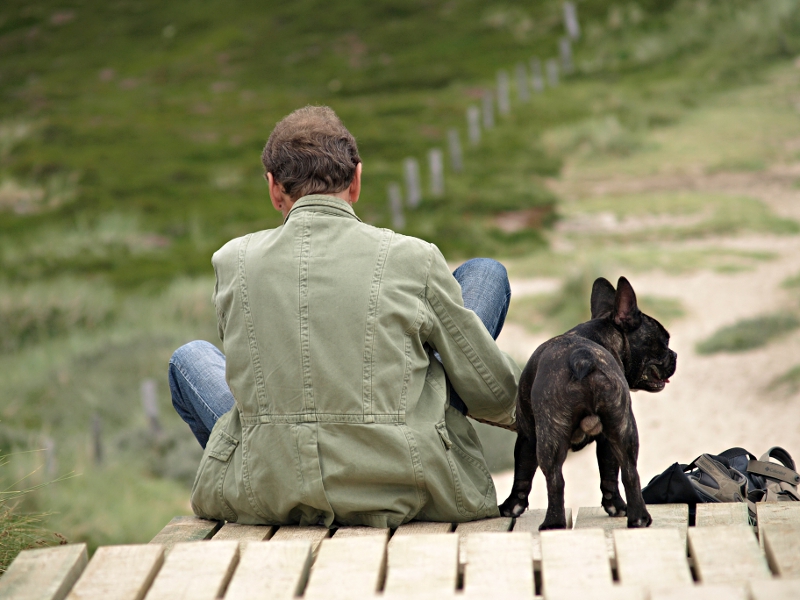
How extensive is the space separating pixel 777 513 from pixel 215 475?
169 centimetres

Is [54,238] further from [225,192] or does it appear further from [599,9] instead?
[599,9]

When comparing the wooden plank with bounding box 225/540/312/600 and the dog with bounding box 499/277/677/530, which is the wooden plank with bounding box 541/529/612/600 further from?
the wooden plank with bounding box 225/540/312/600

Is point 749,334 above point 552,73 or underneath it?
underneath

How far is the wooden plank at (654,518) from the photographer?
2.88m

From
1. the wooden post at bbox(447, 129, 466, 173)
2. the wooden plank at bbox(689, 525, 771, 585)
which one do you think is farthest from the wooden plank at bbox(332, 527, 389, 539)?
the wooden post at bbox(447, 129, 466, 173)

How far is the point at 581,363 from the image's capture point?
2.64m

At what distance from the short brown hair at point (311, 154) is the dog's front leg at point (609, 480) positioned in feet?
3.73

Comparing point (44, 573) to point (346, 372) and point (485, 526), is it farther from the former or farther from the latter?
point (485, 526)

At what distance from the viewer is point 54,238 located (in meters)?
16.2

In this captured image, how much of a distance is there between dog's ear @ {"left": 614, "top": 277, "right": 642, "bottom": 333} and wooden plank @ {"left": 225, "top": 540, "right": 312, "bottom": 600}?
1.19 m

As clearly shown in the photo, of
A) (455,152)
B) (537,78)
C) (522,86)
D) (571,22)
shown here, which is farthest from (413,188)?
(571,22)

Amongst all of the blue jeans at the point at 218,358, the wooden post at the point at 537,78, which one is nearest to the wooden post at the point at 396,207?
the wooden post at the point at 537,78

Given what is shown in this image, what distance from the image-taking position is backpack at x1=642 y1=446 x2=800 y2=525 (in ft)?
10.1

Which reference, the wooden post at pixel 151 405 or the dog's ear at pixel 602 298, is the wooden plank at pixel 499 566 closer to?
the dog's ear at pixel 602 298
